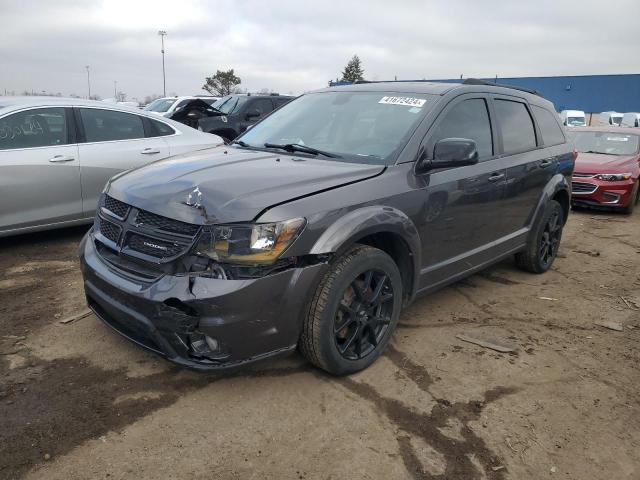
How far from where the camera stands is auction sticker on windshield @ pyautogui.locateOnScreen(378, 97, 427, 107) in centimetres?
368

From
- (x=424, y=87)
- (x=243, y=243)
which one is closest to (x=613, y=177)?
(x=424, y=87)

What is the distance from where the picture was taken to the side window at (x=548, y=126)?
16.3 ft

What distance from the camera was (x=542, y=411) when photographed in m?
2.88

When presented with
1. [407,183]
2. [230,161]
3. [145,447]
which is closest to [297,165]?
[230,161]

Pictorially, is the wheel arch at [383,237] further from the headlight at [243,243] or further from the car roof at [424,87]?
the car roof at [424,87]

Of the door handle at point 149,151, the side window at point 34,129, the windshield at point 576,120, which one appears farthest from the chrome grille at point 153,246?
the windshield at point 576,120

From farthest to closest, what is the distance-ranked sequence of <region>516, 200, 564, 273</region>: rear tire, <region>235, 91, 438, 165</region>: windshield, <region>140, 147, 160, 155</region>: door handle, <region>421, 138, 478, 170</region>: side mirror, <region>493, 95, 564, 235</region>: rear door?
<region>140, 147, 160, 155</region>: door handle < <region>516, 200, 564, 273</region>: rear tire < <region>493, 95, 564, 235</region>: rear door < <region>235, 91, 438, 165</region>: windshield < <region>421, 138, 478, 170</region>: side mirror

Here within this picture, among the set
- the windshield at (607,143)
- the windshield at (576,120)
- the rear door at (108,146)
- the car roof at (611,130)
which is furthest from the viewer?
the windshield at (576,120)

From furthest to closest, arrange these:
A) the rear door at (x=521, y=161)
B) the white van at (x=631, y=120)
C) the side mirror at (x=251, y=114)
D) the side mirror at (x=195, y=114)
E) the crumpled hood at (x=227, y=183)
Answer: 1. the white van at (x=631, y=120)
2. the side mirror at (x=251, y=114)
3. the side mirror at (x=195, y=114)
4. the rear door at (x=521, y=161)
5. the crumpled hood at (x=227, y=183)

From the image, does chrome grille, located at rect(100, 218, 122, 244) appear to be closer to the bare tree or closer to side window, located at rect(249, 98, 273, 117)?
side window, located at rect(249, 98, 273, 117)

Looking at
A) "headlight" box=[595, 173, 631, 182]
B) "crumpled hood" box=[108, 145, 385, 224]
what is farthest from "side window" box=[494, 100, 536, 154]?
"headlight" box=[595, 173, 631, 182]

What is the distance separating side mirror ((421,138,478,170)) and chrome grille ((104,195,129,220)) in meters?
1.88

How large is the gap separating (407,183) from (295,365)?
1.33 meters

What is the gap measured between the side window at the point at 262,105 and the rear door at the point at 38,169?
24.1 feet
